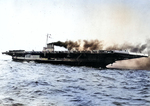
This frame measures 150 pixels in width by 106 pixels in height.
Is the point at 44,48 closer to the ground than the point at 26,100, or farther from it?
farther from it

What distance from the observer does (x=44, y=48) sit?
2359 inches

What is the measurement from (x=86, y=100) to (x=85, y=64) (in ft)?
103

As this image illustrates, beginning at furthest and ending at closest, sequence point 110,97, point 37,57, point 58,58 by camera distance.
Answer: point 37,57 < point 58,58 < point 110,97

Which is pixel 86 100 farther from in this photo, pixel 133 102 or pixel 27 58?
pixel 27 58

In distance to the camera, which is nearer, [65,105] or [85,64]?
[65,105]

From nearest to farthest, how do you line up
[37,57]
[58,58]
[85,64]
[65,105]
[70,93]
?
[65,105] < [70,93] < [85,64] < [58,58] < [37,57]

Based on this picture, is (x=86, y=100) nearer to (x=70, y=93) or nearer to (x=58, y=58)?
(x=70, y=93)

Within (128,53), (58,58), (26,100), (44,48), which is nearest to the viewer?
(26,100)

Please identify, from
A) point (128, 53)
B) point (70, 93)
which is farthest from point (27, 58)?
point (70, 93)

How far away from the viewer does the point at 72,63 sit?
147 feet

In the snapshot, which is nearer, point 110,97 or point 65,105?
point 65,105

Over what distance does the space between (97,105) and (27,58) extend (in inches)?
1884

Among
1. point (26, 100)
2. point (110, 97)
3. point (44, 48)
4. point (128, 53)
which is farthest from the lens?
point (44, 48)

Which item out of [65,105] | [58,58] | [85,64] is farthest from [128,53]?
[65,105]
